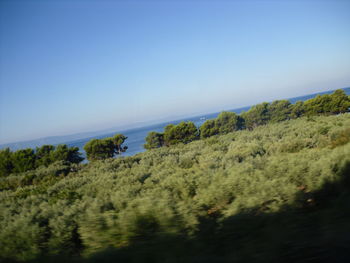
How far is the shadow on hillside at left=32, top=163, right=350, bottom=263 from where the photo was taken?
296 centimetres

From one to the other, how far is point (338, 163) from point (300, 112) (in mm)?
49327

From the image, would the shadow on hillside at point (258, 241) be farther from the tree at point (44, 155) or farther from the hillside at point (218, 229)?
the tree at point (44, 155)

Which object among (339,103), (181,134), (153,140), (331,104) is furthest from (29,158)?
(339,103)

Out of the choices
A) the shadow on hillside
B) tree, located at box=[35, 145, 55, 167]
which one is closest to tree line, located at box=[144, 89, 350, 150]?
tree, located at box=[35, 145, 55, 167]

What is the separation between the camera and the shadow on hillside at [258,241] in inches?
116

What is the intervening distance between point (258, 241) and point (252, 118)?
50.5 metres

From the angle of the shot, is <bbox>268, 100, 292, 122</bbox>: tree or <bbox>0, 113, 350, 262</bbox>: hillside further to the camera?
<bbox>268, 100, 292, 122</bbox>: tree

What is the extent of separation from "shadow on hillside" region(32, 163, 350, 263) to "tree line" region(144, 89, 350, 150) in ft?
139

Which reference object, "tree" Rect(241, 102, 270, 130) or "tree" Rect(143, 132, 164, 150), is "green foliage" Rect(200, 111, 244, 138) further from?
"tree" Rect(143, 132, 164, 150)

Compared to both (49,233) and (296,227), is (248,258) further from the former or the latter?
(49,233)

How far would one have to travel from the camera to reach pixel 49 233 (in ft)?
14.7

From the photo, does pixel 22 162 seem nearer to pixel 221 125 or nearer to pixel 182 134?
pixel 182 134

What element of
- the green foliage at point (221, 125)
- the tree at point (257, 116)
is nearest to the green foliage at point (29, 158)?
the green foliage at point (221, 125)

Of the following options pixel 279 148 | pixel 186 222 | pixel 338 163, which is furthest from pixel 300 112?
pixel 186 222
